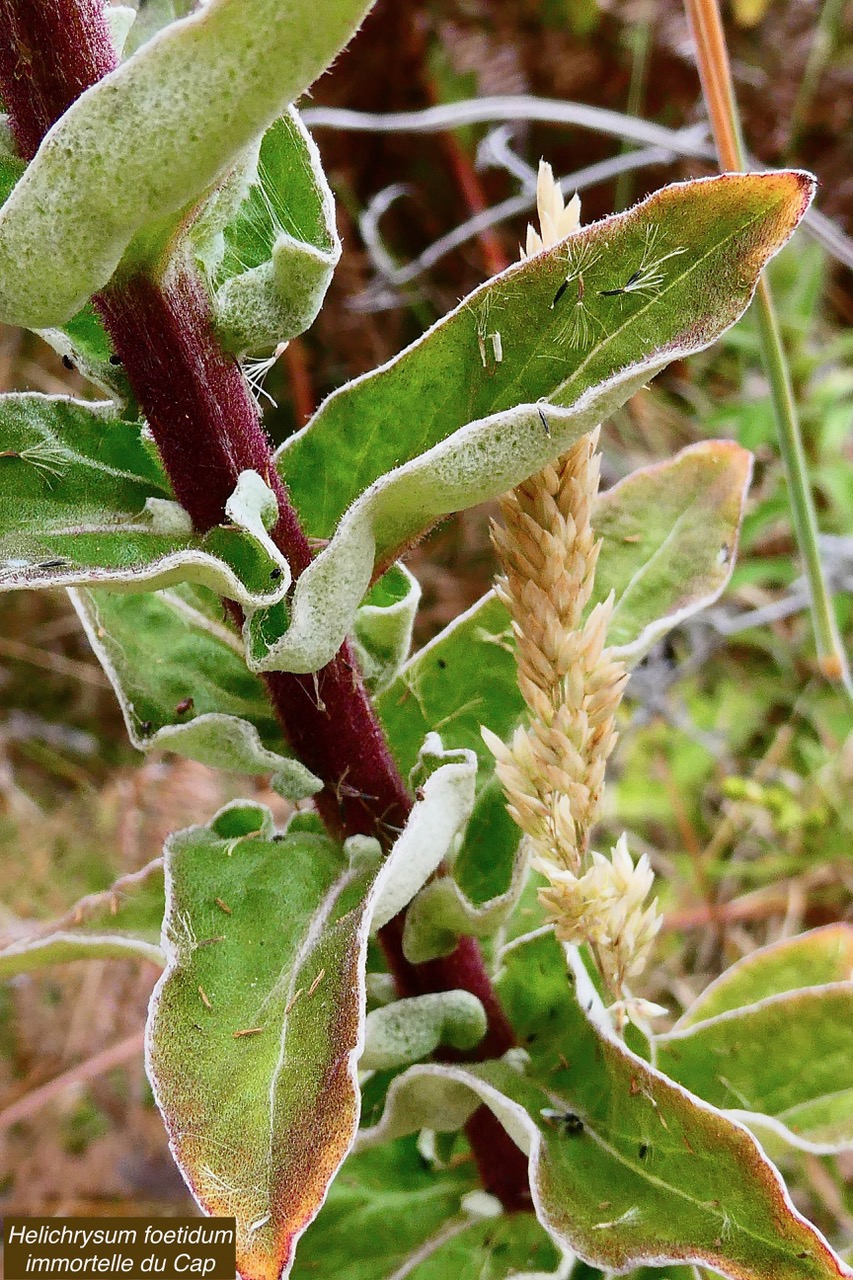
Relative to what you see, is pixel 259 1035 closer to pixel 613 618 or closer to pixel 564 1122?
pixel 564 1122

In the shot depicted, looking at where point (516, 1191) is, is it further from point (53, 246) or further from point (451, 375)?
point (53, 246)

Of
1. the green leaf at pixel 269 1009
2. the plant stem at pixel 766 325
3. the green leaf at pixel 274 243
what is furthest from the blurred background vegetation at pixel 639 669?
the green leaf at pixel 274 243

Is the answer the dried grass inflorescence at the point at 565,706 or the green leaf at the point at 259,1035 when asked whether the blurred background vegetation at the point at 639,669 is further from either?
the green leaf at the point at 259,1035

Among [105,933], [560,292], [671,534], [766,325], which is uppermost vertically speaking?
[560,292]

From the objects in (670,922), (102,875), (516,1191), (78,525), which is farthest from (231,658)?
(102,875)

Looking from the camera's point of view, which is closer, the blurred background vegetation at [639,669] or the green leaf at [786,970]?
the green leaf at [786,970]

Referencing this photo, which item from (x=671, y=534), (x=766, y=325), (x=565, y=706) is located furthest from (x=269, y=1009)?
(x=766, y=325)
